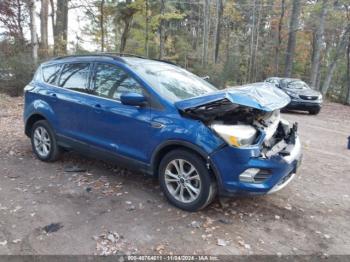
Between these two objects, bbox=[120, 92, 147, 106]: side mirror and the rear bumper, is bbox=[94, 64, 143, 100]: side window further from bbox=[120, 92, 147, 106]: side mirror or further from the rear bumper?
the rear bumper

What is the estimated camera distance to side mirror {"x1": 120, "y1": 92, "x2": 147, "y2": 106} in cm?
388

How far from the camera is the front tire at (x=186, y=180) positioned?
358 cm

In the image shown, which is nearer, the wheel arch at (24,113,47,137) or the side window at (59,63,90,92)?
the side window at (59,63,90,92)

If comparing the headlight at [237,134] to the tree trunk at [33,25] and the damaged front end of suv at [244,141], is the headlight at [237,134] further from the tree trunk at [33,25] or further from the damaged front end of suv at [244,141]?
the tree trunk at [33,25]

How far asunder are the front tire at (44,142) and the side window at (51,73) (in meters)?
0.69

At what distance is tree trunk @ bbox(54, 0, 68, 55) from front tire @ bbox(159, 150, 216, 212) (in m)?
17.3

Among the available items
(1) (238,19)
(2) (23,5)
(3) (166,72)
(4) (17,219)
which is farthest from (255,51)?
(4) (17,219)

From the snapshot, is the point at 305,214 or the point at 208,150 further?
the point at 305,214

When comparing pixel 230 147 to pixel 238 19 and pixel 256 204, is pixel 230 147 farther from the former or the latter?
pixel 238 19

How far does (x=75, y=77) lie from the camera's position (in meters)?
4.95

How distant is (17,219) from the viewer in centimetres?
363

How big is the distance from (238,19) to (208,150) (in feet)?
117

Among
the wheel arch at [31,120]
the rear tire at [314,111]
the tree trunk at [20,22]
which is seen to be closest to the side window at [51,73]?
the wheel arch at [31,120]

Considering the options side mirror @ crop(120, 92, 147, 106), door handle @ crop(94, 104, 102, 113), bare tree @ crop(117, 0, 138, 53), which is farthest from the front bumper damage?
bare tree @ crop(117, 0, 138, 53)
